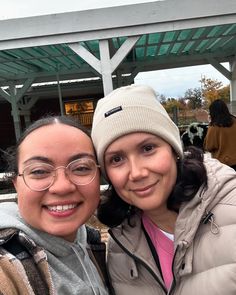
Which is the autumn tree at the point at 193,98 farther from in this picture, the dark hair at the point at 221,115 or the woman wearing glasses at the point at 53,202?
the woman wearing glasses at the point at 53,202

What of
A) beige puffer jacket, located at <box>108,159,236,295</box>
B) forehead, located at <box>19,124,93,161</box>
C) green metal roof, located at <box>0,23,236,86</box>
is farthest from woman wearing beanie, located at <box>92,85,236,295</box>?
green metal roof, located at <box>0,23,236,86</box>

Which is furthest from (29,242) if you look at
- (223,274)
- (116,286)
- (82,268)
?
(223,274)

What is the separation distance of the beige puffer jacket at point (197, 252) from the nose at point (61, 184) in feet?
1.27

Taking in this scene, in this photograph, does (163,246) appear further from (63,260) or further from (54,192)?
(54,192)

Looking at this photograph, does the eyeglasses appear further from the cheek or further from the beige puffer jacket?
the beige puffer jacket

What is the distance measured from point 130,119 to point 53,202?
1.33ft

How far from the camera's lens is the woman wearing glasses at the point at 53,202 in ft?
3.49

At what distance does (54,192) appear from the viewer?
113 cm

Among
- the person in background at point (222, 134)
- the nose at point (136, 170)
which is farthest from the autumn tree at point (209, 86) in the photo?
the nose at point (136, 170)

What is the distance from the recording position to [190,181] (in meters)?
1.39

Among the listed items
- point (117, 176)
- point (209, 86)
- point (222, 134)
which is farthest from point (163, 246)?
point (209, 86)

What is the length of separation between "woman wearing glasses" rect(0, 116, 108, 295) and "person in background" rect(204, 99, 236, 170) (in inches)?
144

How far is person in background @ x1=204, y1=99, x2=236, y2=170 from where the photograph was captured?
4625 millimetres

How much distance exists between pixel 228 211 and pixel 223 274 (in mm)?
200
